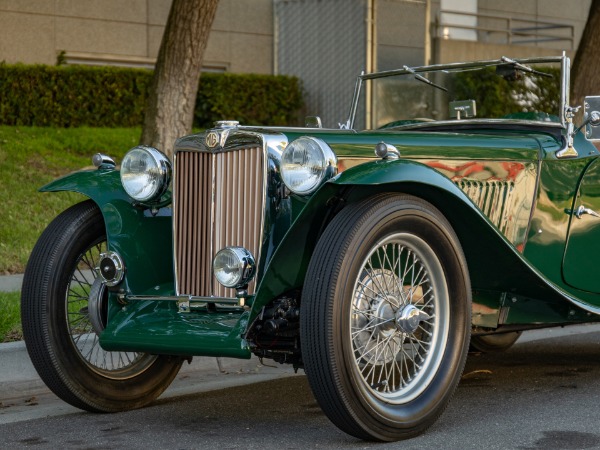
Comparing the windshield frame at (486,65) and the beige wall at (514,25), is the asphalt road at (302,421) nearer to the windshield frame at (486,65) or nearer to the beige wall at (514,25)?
the windshield frame at (486,65)

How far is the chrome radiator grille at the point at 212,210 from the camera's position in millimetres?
4867

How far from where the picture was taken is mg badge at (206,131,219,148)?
497 centimetres

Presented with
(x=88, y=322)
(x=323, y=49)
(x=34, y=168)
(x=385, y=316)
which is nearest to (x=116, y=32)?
(x=323, y=49)

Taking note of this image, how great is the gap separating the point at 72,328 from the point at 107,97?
32.3ft

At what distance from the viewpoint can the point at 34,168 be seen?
12242mm

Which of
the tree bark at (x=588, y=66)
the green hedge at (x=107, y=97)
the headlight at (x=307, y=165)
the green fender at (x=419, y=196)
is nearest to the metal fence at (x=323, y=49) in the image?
the green hedge at (x=107, y=97)

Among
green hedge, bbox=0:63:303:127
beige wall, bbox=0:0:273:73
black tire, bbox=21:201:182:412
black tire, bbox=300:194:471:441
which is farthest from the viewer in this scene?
beige wall, bbox=0:0:273:73

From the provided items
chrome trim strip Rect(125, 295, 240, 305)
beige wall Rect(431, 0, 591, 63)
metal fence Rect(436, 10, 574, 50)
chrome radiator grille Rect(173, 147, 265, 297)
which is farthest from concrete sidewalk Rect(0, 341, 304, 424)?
metal fence Rect(436, 10, 574, 50)

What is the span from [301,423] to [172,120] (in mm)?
6409

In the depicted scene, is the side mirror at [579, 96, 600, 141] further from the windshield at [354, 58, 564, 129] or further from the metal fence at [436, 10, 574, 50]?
the metal fence at [436, 10, 574, 50]

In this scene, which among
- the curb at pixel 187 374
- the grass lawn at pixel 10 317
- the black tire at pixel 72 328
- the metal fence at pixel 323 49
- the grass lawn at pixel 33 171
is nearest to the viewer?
the black tire at pixel 72 328

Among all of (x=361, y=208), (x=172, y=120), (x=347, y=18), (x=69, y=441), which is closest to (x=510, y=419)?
(x=361, y=208)

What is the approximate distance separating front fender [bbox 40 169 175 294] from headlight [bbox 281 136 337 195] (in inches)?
37.6

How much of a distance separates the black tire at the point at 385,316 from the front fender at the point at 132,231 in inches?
43.4
